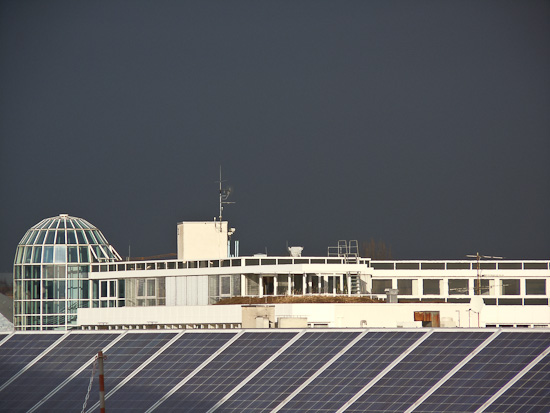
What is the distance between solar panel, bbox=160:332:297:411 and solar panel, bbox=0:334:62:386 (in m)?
7.03

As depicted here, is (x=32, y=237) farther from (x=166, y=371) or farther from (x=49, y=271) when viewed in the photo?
(x=166, y=371)

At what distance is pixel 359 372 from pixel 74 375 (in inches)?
409

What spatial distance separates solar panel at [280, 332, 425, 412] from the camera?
37500 millimetres

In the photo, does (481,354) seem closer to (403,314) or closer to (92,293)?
(403,314)

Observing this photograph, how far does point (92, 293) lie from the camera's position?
4850 inches

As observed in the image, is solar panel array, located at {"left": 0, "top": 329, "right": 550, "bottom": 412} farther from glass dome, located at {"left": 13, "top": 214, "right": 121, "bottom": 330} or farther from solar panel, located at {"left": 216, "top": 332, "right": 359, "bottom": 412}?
glass dome, located at {"left": 13, "top": 214, "right": 121, "bottom": 330}

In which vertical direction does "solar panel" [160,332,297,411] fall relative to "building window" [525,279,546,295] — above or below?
above

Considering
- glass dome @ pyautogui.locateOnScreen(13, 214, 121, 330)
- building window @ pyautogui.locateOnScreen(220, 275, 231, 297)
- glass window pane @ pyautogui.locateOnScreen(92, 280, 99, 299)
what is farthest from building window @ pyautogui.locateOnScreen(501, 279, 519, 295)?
glass dome @ pyautogui.locateOnScreen(13, 214, 121, 330)

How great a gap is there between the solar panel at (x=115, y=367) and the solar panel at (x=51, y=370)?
1.97 ft

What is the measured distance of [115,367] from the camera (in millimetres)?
41594

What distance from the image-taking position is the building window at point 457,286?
11900cm

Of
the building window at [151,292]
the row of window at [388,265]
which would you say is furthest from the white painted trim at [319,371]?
the building window at [151,292]

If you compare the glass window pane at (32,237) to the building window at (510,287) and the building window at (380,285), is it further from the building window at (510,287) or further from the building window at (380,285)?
the building window at (510,287)

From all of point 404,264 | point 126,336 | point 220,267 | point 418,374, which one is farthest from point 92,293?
point 418,374
